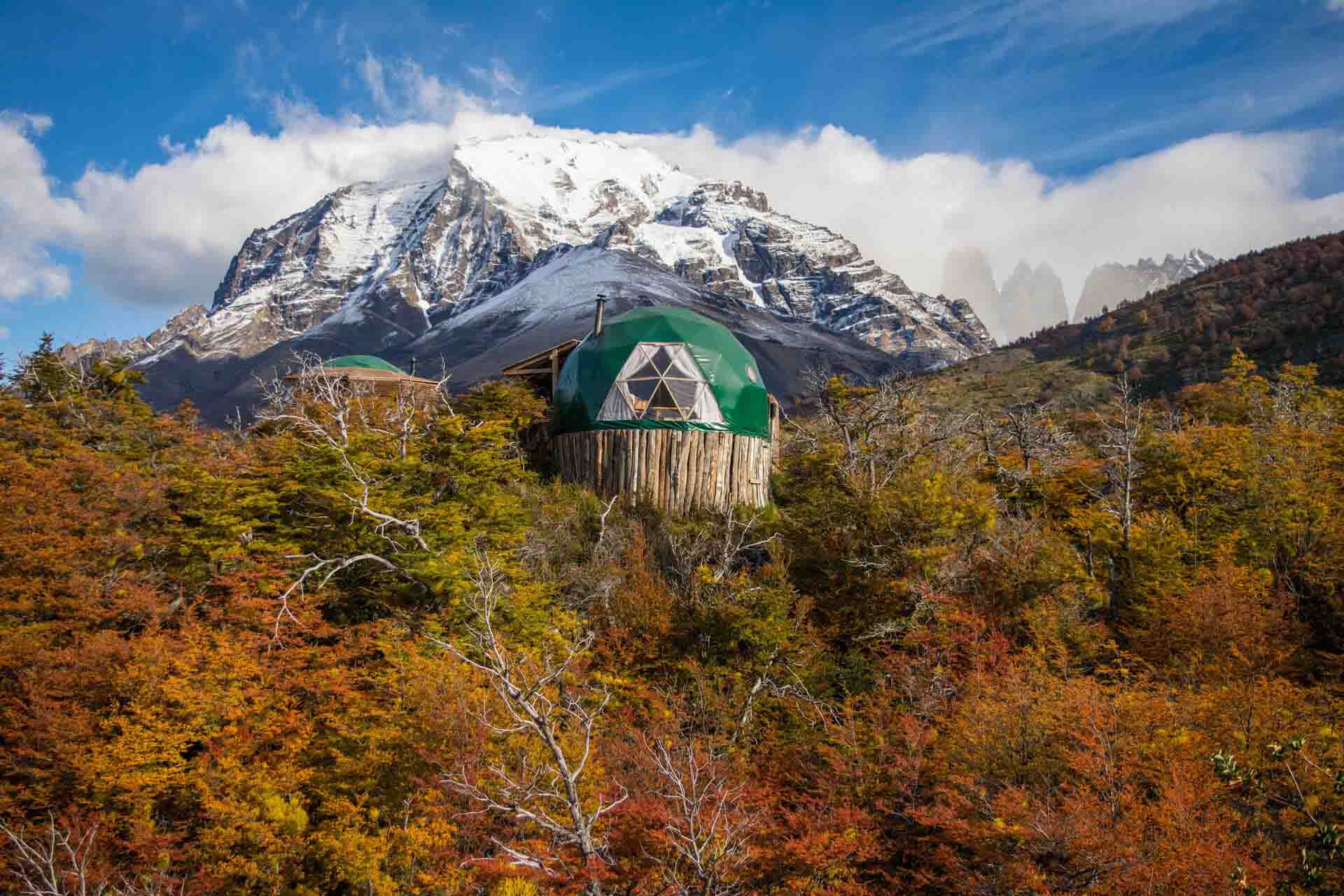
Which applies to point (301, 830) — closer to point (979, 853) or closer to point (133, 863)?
point (133, 863)

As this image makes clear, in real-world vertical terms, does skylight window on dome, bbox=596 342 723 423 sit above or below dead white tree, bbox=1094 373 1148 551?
above

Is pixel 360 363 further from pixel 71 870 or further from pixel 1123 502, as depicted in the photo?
pixel 1123 502

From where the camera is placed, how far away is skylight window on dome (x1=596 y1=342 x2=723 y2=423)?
21641 millimetres

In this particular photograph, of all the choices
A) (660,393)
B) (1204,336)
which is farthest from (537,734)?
(1204,336)

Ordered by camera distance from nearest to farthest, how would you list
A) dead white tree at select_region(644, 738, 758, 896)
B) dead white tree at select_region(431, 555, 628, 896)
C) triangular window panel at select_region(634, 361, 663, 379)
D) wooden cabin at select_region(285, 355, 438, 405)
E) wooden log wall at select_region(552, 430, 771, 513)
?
dead white tree at select_region(431, 555, 628, 896)
dead white tree at select_region(644, 738, 758, 896)
wooden log wall at select_region(552, 430, 771, 513)
triangular window panel at select_region(634, 361, 663, 379)
wooden cabin at select_region(285, 355, 438, 405)

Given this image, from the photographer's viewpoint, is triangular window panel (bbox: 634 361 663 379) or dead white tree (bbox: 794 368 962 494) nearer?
dead white tree (bbox: 794 368 962 494)

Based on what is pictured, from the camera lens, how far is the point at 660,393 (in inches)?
864

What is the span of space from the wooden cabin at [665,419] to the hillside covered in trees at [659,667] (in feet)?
4.21

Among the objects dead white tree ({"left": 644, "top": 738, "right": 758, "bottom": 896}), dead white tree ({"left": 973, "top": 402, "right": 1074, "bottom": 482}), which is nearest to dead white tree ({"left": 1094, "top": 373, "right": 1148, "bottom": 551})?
dead white tree ({"left": 973, "top": 402, "right": 1074, "bottom": 482})

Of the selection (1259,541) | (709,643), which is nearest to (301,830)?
(709,643)

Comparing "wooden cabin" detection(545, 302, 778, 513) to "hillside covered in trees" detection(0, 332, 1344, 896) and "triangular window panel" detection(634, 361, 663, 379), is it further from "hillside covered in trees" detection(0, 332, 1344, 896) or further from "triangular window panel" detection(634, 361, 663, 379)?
"hillside covered in trees" detection(0, 332, 1344, 896)

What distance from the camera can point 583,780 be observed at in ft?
38.4

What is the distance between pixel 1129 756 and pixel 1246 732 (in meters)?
2.02

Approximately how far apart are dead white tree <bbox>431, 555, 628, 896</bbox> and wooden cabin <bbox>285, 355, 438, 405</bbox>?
16.3m
